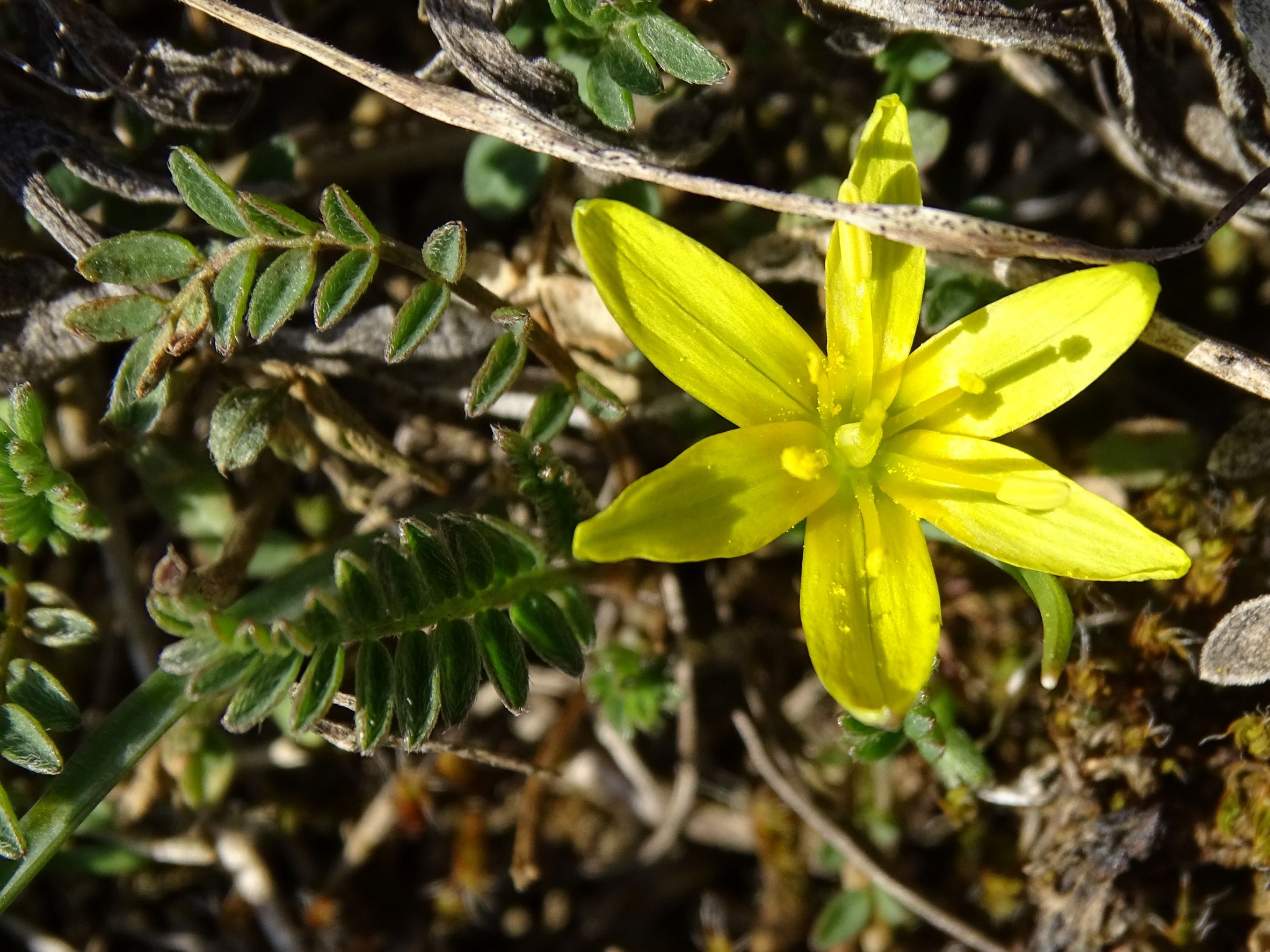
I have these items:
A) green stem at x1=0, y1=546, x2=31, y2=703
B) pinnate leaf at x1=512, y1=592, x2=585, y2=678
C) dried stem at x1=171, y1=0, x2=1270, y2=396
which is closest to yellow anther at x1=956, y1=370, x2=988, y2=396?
Result: dried stem at x1=171, y1=0, x2=1270, y2=396

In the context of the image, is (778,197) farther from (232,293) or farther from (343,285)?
(232,293)

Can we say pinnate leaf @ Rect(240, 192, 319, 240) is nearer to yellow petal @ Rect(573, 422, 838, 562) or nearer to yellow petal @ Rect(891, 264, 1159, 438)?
yellow petal @ Rect(573, 422, 838, 562)

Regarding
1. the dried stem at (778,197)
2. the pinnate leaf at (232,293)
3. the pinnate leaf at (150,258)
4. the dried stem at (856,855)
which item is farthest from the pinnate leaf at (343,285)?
the dried stem at (856,855)

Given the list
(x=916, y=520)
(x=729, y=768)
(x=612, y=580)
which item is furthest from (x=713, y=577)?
(x=916, y=520)

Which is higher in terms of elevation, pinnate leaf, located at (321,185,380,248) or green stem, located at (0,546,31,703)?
pinnate leaf, located at (321,185,380,248)

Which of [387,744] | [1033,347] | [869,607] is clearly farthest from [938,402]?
[387,744]

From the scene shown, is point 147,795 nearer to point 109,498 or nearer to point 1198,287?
point 109,498
